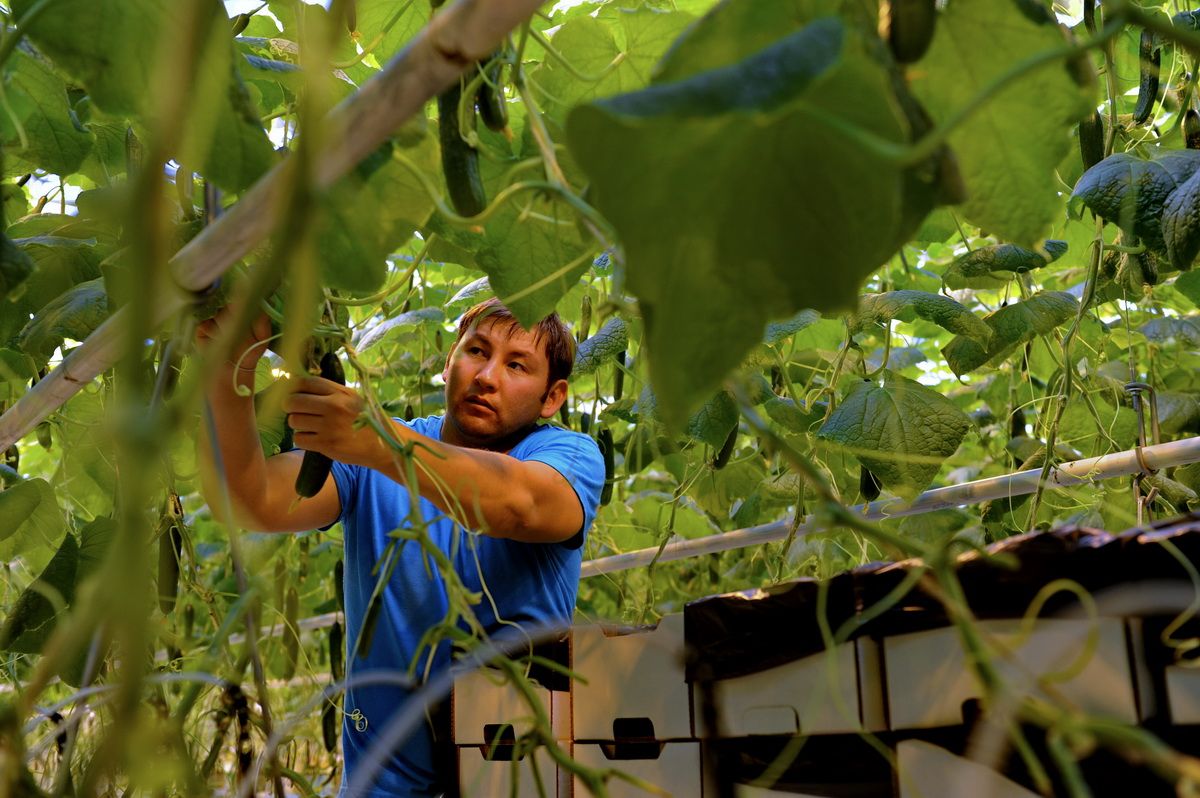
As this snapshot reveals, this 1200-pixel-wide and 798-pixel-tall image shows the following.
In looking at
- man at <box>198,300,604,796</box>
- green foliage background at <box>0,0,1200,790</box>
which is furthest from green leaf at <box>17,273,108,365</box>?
man at <box>198,300,604,796</box>

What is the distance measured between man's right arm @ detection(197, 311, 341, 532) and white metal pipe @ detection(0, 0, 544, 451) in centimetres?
8

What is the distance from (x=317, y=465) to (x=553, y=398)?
0.74 meters

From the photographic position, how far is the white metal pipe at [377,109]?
34cm

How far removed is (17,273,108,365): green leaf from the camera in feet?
2.50

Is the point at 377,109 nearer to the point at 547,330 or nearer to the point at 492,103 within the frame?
the point at 492,103

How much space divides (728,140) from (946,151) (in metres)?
0.07

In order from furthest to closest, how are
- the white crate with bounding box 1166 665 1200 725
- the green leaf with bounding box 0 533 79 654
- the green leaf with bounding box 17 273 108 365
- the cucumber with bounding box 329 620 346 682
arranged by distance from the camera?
the cucumber with bounding box 329 620 346 682 < the green leaf with bounding box 0 533 79 654 < the green leaf with bounding box 17 273 108 365 < the white crate with bounding box 1166 665 1200 725

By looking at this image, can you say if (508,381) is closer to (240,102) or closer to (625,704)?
(625,704)

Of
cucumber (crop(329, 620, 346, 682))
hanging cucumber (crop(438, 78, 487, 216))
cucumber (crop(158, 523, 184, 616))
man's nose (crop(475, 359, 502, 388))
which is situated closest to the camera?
hanging cucumber (crop(438, 78, 487, 216))

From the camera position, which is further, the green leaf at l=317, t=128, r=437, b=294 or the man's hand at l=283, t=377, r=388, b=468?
the man's hand at l=283, t=377, r=388, b=468

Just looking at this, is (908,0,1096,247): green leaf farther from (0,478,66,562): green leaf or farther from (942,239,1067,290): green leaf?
(0,478,66,562): green leaf

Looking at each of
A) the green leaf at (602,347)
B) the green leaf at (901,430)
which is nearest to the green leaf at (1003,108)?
the green leaf at (901,430)

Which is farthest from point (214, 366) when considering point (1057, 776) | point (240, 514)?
point (240, 514)

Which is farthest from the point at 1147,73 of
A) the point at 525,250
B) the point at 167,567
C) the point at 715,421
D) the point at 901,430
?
the point at 167,567
